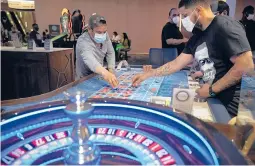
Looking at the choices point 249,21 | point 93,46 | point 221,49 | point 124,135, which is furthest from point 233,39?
point 249,21

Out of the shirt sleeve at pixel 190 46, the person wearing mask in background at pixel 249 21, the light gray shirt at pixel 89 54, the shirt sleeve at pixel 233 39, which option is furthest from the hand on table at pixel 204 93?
the person wearing mask in background at pixel 249 21

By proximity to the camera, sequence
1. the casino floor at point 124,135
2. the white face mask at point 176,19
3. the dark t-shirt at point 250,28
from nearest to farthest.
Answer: the casino floor at point 124,135, the white face mask at point 176,19, the dark t-shirt at point 250,28

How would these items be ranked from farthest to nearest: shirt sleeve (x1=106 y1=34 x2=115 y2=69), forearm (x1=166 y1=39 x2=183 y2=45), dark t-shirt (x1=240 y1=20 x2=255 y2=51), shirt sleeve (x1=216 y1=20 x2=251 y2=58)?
1. dark t-shirt (x1=240 y1=20 x2=255 y2=51)
2. forearm (x1=166 y1=39 x2=183 y2=45)
3. shirt sleeve (x1=106 y1=34 x2=115 y2=69)
4. shirt sleeve (x1=216 y1=20 x2=251 y2=58)

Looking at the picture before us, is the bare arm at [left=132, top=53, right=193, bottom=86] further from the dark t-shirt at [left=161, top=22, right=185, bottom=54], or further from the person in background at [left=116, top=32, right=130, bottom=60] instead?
the person in background at [left=116, top=32, right=130, bottom=60]

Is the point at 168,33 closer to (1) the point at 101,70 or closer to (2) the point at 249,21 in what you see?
(2) the point at 249,21

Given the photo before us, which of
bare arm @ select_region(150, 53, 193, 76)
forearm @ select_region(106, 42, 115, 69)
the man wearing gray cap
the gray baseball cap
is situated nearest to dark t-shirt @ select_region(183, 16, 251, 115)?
bare arm @ select_region(150, 53, 193, 76)

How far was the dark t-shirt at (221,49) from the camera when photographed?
4.76 ft

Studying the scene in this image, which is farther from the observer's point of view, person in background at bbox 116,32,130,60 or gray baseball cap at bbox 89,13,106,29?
person in background at bbox 116,32,130,60

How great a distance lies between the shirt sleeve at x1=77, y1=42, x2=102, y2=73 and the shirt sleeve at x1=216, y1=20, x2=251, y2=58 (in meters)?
1.10

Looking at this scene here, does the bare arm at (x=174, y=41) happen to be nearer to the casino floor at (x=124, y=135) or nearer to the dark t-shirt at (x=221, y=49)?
the dark t-shirt at (x=221, y=49)

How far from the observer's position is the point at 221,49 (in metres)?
1.56

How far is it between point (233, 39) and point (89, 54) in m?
1.31

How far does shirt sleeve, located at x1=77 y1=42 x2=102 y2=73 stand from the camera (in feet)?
7.06

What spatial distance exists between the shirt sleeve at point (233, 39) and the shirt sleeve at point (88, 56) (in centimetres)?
110
